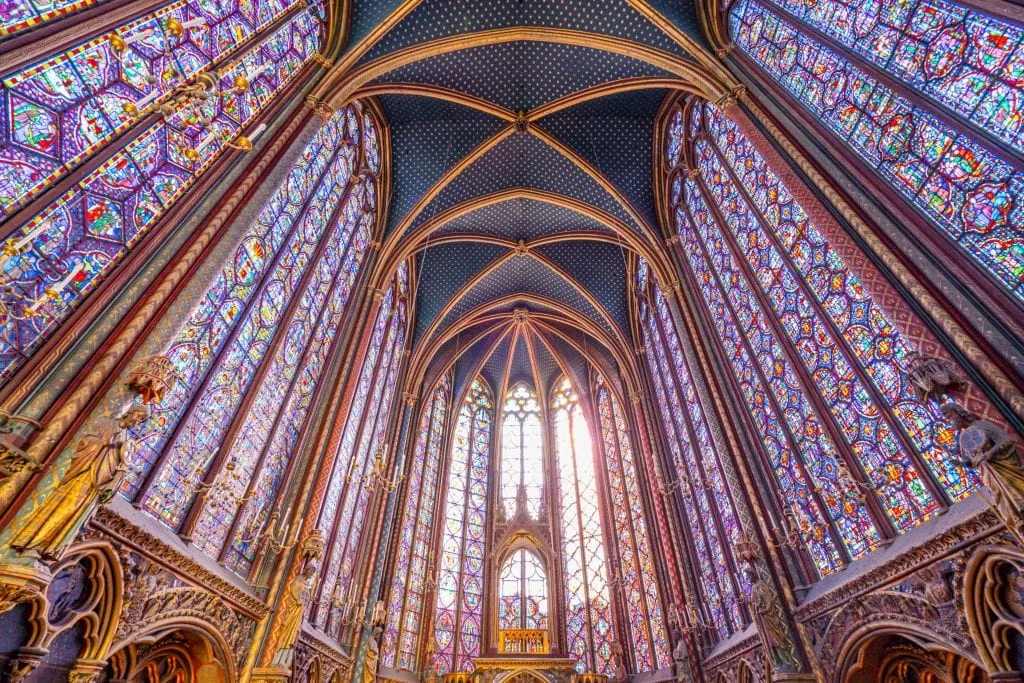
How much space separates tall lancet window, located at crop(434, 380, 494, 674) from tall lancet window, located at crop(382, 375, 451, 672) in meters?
0.69

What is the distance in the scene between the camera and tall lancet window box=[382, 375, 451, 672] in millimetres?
14781

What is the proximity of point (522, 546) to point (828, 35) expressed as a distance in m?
16.5

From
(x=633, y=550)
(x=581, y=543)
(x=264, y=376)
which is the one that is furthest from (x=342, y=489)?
(x=581, y=543)

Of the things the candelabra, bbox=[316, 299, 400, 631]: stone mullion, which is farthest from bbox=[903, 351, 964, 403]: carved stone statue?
the candelabra

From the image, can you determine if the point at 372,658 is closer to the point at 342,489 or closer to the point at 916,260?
the point at 342,489

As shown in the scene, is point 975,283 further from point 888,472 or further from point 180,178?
point 180,178

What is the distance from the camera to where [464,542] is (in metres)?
18.4

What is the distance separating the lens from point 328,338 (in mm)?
11750

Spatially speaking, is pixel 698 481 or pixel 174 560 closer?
pixel 174 560

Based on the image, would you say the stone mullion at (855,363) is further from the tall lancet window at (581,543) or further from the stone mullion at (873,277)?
the tall lancet window at (581,543)

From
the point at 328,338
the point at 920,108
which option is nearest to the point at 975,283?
the point at 920,108

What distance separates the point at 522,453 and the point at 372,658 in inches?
403

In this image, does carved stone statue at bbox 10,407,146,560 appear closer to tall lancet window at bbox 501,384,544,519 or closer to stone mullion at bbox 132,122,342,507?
Answer: stone mullion at bbox 132,122,342,507

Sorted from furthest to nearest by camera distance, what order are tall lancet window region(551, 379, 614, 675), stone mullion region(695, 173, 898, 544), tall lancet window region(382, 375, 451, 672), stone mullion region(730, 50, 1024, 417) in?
tall lancet window region(551, 379, 614, 675), tall lancet window region(382, 375, 451, 672), stone mullion region(695, 173, 898, 544), stone mullion region(730, 50, 1024, 417)
